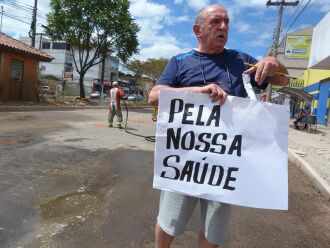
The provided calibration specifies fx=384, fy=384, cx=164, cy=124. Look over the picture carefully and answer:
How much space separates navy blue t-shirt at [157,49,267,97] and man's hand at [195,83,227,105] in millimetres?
190

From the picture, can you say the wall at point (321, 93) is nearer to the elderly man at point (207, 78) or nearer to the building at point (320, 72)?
the building at point (320, 72)

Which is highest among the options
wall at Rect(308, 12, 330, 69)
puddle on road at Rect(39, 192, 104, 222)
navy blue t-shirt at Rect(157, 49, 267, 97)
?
wall at Rect(308, 12, 330, 69)

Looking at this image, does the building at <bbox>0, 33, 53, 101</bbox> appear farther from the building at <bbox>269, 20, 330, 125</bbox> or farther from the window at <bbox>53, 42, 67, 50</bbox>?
the window at <bbox>53, 42, 67, 50</bbox>

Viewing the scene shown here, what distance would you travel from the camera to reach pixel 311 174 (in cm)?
737

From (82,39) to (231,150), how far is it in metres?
28.0

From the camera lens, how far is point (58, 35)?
27844 millimetres

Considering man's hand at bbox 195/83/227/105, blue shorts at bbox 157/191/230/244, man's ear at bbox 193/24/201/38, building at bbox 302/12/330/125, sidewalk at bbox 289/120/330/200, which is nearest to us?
man's hand at bbox 195/83/227/105

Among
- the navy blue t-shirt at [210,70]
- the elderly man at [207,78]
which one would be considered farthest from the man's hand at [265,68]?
the navy blue t-shirt at [210,70]

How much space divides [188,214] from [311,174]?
5558 millimetres

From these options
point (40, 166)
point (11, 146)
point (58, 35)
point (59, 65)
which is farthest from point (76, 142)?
point (59, 65)

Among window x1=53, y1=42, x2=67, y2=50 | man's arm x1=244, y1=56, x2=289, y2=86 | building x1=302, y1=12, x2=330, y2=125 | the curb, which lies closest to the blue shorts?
man's arm x1=244, y1=56, x2=289, y2=86

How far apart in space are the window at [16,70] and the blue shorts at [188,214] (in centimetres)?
2135

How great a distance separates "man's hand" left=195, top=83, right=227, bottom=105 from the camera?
224 centimetres

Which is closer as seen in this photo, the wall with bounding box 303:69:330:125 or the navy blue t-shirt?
the navy blue t-shirt
